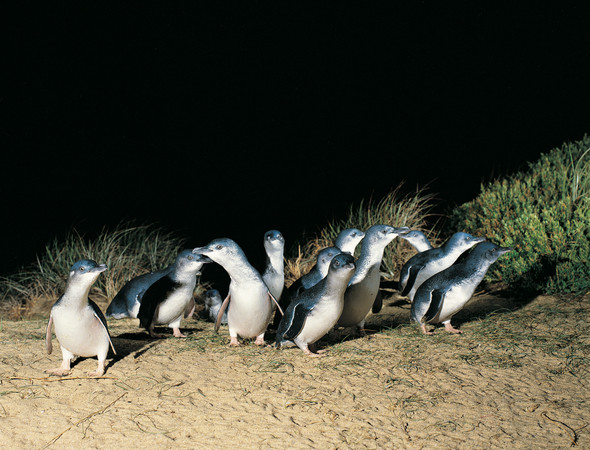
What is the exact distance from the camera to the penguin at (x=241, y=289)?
193 inches

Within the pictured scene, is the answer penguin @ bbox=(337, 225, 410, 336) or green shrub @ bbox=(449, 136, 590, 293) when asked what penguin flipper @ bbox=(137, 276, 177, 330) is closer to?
penguin @ bbox=(337, 225, 410, 336)

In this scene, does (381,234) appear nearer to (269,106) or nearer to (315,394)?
(315,394)

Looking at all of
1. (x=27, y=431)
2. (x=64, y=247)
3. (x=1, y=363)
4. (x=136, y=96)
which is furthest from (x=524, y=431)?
(x=136, y=96)

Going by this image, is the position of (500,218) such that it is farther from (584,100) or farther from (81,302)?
(584,100)

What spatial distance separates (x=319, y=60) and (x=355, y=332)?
1057 cm

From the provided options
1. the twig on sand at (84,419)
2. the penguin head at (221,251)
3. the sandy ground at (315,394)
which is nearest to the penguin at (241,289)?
the penguin head at (221,251)

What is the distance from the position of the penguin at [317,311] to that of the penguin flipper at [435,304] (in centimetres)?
92

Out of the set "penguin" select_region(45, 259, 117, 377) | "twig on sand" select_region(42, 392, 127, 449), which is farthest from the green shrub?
"twig on sand" select_region(42, 392, 127, 449)

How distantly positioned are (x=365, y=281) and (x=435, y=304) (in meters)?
0.58

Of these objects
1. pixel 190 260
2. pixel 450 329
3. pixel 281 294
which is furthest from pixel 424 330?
pixel 190 260

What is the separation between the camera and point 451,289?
5.29 meters

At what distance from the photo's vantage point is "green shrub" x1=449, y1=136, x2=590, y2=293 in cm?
668

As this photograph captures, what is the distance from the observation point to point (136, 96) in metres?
13.7

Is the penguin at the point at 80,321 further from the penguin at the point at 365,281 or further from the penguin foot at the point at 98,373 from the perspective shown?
the penguin at the point at 365,281
